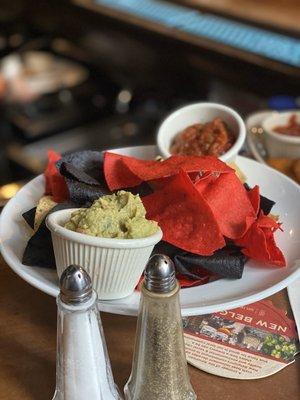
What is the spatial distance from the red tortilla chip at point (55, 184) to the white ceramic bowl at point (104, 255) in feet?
0.48

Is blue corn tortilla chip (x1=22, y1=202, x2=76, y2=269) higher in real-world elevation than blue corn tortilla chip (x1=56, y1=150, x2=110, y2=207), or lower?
lower

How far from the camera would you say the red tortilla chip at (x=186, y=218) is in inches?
36.9

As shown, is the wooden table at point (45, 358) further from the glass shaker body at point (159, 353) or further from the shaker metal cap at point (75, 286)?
the shaker metal cap at point (75, 286)

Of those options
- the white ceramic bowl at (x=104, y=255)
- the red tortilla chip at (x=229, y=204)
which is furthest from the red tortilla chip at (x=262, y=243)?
the white ceramic bowl at (x=104, y=255)

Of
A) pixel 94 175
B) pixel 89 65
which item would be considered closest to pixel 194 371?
pixel 94 175

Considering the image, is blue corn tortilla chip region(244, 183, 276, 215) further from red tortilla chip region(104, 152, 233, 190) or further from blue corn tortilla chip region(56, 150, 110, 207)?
blue corn tortilla chip region(56, 150, 110, 207)

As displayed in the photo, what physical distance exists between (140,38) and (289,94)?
67cm

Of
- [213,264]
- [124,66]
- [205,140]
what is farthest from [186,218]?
[124,66]

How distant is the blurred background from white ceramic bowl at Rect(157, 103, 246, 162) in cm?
72

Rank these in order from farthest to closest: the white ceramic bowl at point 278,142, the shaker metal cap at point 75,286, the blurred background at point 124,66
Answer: the blurred background at point 124,66, the white ceramic bowl at point 278,142, the shaker metal cap at point 75,286

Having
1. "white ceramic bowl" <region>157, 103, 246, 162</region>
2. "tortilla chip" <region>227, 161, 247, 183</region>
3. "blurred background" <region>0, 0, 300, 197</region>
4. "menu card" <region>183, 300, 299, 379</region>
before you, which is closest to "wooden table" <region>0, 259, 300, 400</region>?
"menu card" <region>183, 300, 299, 379</region>

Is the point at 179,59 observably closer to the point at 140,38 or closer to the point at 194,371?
→ the point at 140,38

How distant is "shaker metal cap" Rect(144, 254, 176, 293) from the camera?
2.48ft

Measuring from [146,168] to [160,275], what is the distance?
11.4 inches
